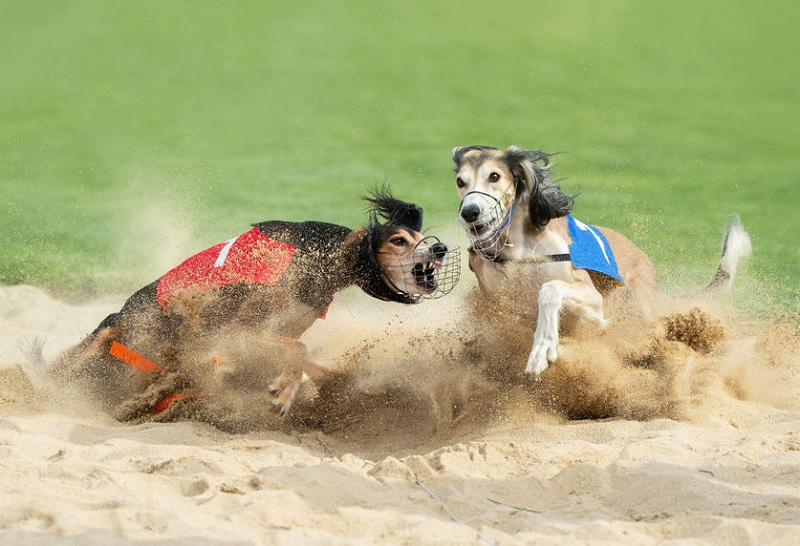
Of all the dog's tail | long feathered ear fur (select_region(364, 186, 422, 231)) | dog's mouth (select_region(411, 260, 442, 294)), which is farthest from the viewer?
the dog's tail

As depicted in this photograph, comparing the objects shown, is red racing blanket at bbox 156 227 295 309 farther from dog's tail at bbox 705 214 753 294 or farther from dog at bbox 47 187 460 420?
dog's tail at bbox 705 214 753 294

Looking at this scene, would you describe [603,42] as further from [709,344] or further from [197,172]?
[709,344]

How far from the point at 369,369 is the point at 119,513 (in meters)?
2.53

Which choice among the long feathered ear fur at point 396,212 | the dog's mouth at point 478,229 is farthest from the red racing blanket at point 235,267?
the dog's mouth at point 478,229

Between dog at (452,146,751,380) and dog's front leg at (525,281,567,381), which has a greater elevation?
dog at (452,146,751,380)

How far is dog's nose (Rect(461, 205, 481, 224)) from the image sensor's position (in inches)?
191

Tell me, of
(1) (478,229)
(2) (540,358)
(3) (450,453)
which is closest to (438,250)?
(1) (478,229)

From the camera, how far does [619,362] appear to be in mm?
5230

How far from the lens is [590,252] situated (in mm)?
5355

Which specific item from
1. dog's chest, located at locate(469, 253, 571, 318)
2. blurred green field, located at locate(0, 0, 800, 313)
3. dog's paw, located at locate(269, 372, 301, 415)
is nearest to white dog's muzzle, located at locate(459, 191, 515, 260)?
dog's chest, located at locate(469, 253, 571, 318)

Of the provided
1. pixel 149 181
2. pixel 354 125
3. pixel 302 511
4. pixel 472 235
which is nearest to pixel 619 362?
pixel 472 235

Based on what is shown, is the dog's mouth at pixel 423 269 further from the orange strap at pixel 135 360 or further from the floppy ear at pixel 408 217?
the orange strap at pixel 135 360

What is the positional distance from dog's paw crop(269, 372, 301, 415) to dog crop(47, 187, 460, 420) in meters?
0.02

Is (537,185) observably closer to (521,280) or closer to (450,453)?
(521,280)
